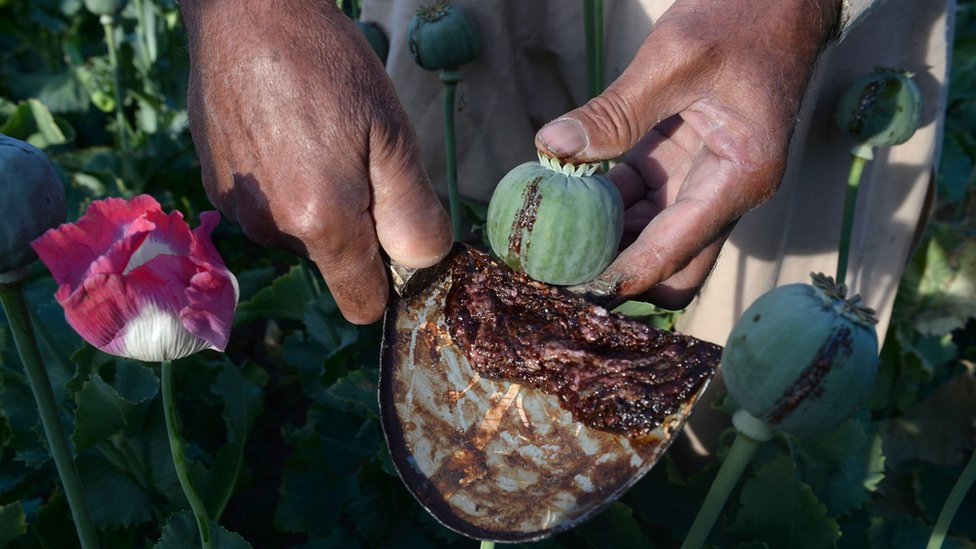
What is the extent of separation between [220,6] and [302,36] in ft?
0.54

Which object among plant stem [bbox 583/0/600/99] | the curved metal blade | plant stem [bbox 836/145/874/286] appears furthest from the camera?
plant stem [bbox 836/145/874/286]

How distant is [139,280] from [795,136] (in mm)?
1370

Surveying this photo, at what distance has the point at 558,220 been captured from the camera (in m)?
1.21

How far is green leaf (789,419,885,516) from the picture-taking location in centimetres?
172

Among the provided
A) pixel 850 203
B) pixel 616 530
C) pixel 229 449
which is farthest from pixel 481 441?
pixel 850 203

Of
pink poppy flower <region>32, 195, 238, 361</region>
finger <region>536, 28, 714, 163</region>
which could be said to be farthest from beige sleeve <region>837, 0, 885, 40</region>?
pink poppy flower <region>32, 195, 238, 361</region>

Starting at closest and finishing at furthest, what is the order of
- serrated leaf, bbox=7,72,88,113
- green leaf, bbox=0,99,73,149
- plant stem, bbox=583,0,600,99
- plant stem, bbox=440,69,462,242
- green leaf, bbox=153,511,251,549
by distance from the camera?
green leaf, bbox=153,511,251,549
plant stem, bbox=583,0,600,99
plant stem, bbox=440,69,462,242
green leaf, bbox=0,99,73,149
serrated leaf, bbox=7,72,88,113

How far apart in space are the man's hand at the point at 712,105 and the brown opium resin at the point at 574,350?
0.26 feet

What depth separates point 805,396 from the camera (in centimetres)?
104

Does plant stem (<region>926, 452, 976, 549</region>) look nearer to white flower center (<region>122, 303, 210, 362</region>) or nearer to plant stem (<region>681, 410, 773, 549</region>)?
plant stem (<region>681, 410, 773, 549</region>)

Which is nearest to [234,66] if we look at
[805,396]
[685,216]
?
[685,216]

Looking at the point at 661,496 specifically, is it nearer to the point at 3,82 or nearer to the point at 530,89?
the point at 530,89

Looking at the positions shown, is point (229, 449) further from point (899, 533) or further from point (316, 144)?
point (899, 533)

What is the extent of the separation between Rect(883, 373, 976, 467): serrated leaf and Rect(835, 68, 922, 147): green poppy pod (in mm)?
901
